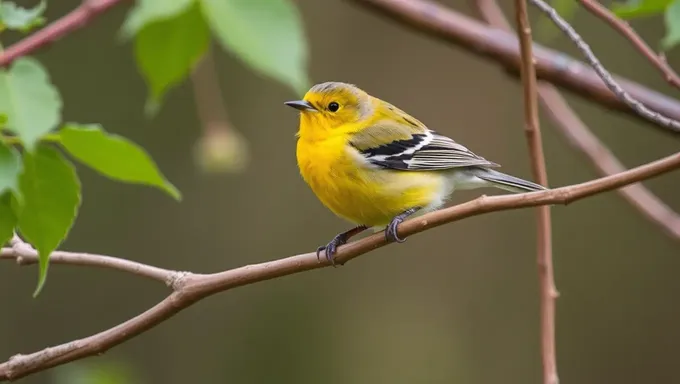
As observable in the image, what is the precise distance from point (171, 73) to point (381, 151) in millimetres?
1251

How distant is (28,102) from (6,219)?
0.27 meters

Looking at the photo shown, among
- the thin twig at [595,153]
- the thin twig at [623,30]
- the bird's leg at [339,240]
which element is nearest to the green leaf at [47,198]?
the bird's leg at [339,240]

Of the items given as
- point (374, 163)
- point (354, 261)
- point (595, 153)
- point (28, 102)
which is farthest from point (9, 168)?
point (354, 261)

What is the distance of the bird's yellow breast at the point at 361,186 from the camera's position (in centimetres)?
266

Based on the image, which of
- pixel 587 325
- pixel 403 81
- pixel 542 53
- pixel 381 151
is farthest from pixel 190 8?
pixel 587 325

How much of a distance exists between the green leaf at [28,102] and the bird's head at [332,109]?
1.58 m

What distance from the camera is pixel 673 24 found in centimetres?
192

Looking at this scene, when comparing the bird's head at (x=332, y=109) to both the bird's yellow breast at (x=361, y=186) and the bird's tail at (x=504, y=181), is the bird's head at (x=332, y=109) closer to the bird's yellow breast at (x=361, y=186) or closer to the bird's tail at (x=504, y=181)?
the bird's yellow breast at (x=361, y=186)

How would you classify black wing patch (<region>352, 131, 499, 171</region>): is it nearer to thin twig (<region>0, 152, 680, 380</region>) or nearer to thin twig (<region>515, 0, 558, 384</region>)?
thin twig (<region>515, 0, 558, 384</region>)

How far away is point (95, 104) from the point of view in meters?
5.95

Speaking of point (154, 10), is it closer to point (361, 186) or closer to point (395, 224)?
point (395, 224)

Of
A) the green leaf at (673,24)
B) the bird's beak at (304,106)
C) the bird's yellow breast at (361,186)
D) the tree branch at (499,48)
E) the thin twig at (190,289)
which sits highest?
the tree branch at (499,48)

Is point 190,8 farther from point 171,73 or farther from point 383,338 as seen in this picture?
point 383,338

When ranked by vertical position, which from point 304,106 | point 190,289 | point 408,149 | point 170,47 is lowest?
point 190,289
